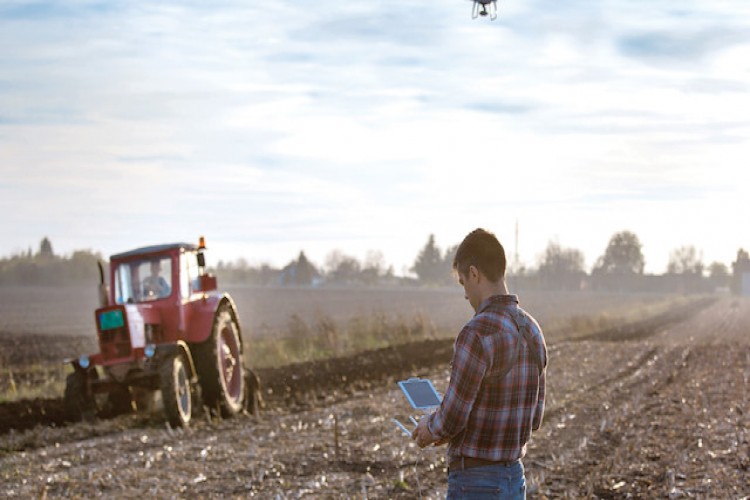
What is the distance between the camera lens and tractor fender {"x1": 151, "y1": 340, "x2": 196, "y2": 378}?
11.8 m

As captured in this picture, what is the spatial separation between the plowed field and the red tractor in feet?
1.39

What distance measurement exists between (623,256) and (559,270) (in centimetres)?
1946

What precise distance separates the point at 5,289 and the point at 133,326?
48.4 metres

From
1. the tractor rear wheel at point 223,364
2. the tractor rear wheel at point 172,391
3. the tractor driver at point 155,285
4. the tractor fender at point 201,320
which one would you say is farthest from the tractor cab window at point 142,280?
the tractor rear wheel at point 172,391

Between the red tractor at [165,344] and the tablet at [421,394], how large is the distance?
25.8 feet

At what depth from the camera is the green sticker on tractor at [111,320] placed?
39.2ft

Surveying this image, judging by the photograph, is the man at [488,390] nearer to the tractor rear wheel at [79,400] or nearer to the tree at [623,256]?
the tractor rear wheel at [79,400]

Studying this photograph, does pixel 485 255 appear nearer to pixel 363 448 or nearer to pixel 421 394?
pixel 421 394

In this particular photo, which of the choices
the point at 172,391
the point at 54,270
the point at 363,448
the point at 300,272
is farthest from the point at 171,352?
the point at 300,272

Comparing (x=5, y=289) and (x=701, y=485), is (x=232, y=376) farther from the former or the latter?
(x=5, y=289)

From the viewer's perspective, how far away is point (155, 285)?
1287 centimetres

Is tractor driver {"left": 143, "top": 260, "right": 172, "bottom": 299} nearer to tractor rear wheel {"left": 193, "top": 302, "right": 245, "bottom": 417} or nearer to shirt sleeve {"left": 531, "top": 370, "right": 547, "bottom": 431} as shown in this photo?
tractor rear wheel {"left": 193, "top": 302, "right": 245, "bottom": 417}

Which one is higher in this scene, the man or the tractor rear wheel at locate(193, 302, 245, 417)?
the man

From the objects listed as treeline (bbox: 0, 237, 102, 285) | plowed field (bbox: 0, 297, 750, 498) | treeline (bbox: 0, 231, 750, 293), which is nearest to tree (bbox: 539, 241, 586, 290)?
treeline (bbox: 0, 231, 750, 293)
